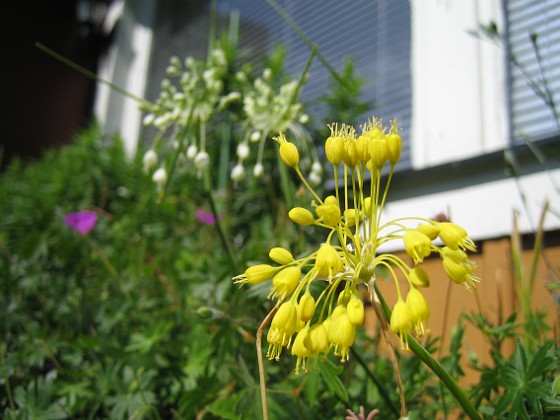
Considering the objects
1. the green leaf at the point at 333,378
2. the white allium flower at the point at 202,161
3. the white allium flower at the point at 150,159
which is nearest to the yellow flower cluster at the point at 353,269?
the green leaf at the point at 333,378

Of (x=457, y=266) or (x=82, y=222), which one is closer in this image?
(x=457, y=266)

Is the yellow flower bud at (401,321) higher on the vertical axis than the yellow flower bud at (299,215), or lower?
lower

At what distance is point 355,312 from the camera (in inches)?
24.0

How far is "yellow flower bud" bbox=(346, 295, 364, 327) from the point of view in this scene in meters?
0.60

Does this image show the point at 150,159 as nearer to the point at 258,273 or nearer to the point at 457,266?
the point at 258,273

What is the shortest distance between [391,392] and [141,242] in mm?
1461

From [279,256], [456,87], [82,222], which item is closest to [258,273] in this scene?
[279,256]

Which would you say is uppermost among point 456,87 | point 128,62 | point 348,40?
point 128,62

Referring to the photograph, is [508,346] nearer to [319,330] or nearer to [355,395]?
[355,395]

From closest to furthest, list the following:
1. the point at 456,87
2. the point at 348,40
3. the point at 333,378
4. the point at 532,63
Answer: the point at 333,378 → the point at 532,63 → the point at 456,87 → the point at 348,40

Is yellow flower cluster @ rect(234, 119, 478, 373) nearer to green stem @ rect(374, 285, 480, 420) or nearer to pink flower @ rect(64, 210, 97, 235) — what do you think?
green stem @ rect(374, 285, 480, 420)

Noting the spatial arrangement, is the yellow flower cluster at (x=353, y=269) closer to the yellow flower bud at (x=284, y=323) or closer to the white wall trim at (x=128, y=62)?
the yellow flower bud at (x=284, y=323)

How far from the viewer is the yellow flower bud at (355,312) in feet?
1.98

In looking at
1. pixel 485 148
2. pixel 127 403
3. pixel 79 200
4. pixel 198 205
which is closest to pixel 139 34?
pixel 79 200
